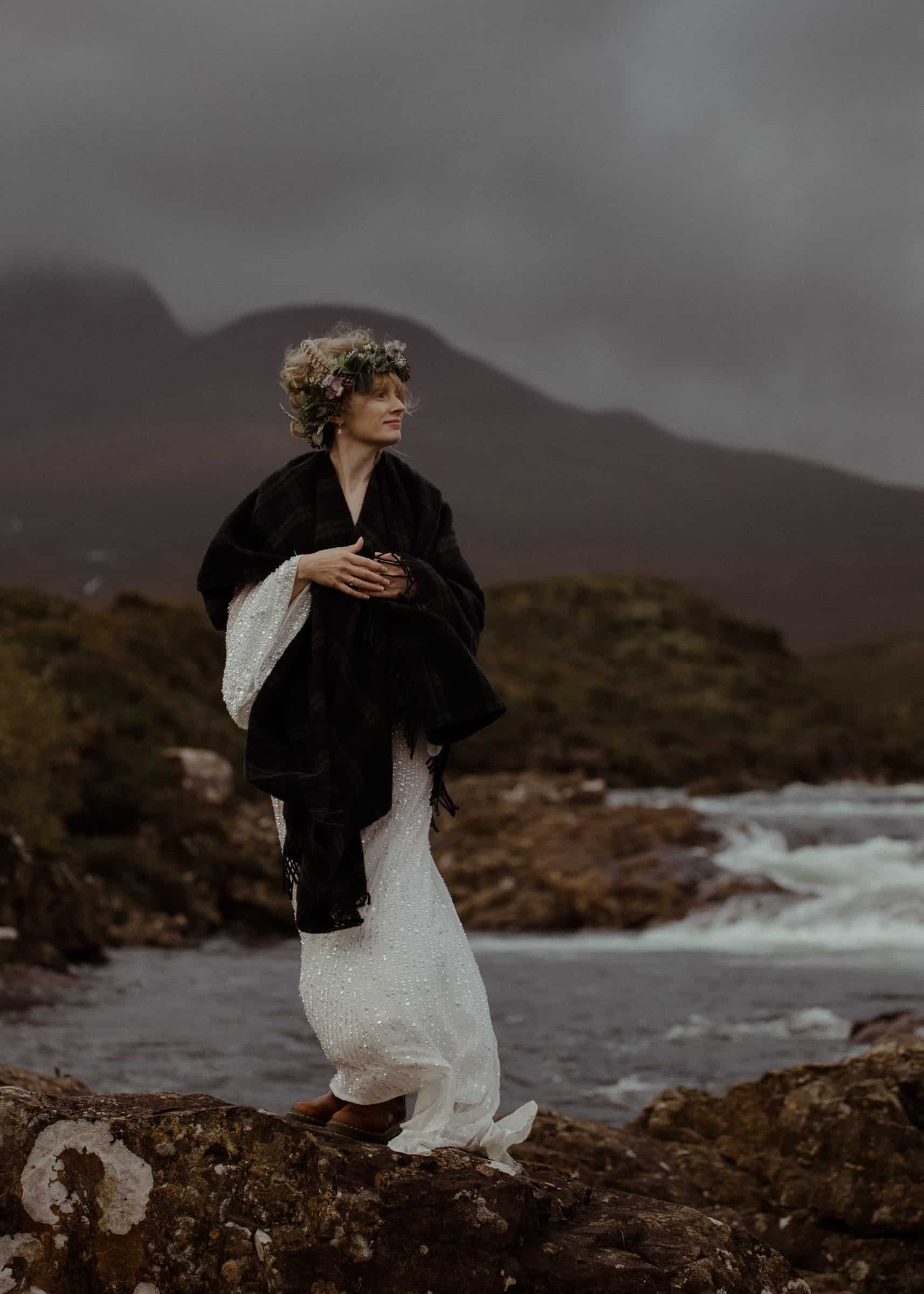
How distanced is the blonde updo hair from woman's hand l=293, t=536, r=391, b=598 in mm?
455

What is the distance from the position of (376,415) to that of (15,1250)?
242cm

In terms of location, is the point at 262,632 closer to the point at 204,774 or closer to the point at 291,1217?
the point at 291,1217

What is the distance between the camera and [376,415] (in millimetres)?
4613

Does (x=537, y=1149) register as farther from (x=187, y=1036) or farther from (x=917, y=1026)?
(x=187, y=1036)

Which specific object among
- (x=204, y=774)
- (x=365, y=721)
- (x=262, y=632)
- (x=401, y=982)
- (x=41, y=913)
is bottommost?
(x=41, y=913)

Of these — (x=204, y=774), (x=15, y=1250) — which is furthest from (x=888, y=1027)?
(x=204, y=774)

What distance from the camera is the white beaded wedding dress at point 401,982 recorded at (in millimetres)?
4266

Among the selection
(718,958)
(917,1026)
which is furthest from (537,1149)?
(718,958)

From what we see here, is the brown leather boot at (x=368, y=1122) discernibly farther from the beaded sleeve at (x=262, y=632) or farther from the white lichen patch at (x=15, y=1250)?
the beaded sleeve at (x=262, y=632)

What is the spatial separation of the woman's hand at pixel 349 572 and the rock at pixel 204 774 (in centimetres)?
1915

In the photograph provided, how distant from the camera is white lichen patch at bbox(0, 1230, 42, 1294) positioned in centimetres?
354

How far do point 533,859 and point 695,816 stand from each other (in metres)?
3.30

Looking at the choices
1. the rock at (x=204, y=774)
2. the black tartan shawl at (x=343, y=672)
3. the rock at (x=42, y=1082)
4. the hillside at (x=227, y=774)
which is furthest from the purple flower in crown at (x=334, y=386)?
the rock at (x=204, y=774)

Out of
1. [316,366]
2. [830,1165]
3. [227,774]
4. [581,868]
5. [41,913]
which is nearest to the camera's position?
[316,366]
